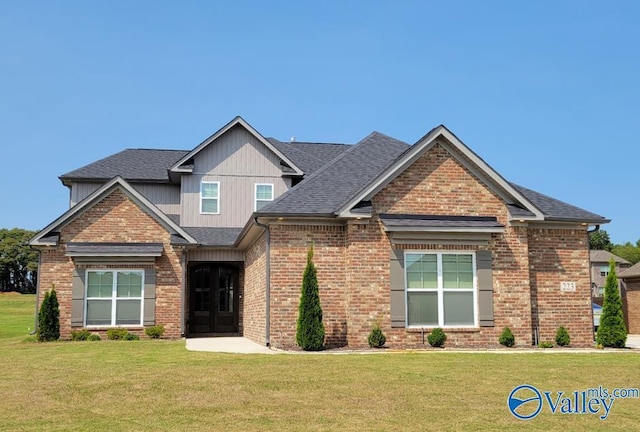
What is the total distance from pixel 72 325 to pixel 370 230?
34.2 feet

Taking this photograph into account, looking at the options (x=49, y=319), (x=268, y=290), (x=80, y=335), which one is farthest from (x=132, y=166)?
(x=268, y=290)

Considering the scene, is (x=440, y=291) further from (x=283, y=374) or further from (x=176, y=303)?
(x=176, y=303)

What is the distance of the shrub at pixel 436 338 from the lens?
15.6 metres

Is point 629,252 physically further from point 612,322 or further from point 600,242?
point 612,322

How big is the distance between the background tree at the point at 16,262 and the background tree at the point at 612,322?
70415 mm

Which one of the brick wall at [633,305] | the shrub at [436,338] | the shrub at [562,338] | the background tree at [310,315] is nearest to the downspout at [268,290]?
the background tree at [310,315]

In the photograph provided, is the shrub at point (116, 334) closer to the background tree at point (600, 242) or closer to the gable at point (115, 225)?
the gable at point (115, 225)

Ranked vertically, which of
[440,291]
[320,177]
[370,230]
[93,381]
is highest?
[320,177]

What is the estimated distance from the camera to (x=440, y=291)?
1605 centimetres

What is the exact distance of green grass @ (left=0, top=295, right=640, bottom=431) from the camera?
7.48m

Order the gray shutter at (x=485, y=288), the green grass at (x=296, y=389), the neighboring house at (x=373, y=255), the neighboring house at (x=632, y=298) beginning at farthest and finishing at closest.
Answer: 1. the neighboring house at (x=632, y=298)
2. the gray shutter at (x=485, y=288)
3. the neighboring house at (x=373, y=255)
4. the green grass at (x=296, y=389)

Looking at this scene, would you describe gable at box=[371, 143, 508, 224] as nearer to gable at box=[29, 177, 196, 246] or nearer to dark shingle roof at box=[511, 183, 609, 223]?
dark shingle roof at box=[511, 183, 609, 223]

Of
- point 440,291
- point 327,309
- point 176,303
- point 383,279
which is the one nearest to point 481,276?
point 440,291

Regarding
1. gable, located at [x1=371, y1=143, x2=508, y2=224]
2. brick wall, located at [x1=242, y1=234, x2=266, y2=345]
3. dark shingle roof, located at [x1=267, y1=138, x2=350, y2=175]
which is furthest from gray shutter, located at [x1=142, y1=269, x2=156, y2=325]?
gable, located at [x1=371, y1=143, x2=508, y2=224]
